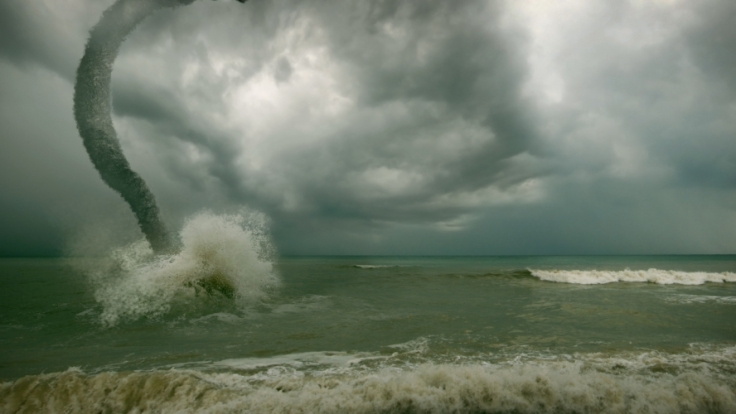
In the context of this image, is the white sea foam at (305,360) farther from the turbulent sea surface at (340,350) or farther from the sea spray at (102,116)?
the sea spray at (102,116)

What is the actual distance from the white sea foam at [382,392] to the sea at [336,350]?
21mm

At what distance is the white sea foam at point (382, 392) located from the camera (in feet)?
16.7

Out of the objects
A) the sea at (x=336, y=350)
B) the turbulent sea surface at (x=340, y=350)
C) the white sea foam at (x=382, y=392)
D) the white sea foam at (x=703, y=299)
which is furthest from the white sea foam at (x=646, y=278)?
the white sea foam at (x=382, y=392)

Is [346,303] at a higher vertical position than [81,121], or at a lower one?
lower

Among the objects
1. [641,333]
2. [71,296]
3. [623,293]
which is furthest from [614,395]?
[71,296]

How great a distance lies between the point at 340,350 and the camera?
814 centimetres

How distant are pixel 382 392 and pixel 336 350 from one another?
3.08 m

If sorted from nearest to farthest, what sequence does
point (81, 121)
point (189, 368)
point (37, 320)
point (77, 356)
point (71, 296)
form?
point (189, 368) < point (77, 356) < point (37, 320) < point (81, 121) < point (71, 296)

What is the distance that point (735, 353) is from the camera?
25.6ft

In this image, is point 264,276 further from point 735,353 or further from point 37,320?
point 735,353

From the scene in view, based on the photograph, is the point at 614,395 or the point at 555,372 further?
the point at 555,372

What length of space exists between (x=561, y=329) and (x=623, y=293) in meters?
12.6

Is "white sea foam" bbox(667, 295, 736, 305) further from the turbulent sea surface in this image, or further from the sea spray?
the sea spray

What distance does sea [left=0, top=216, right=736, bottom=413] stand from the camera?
5258mm
